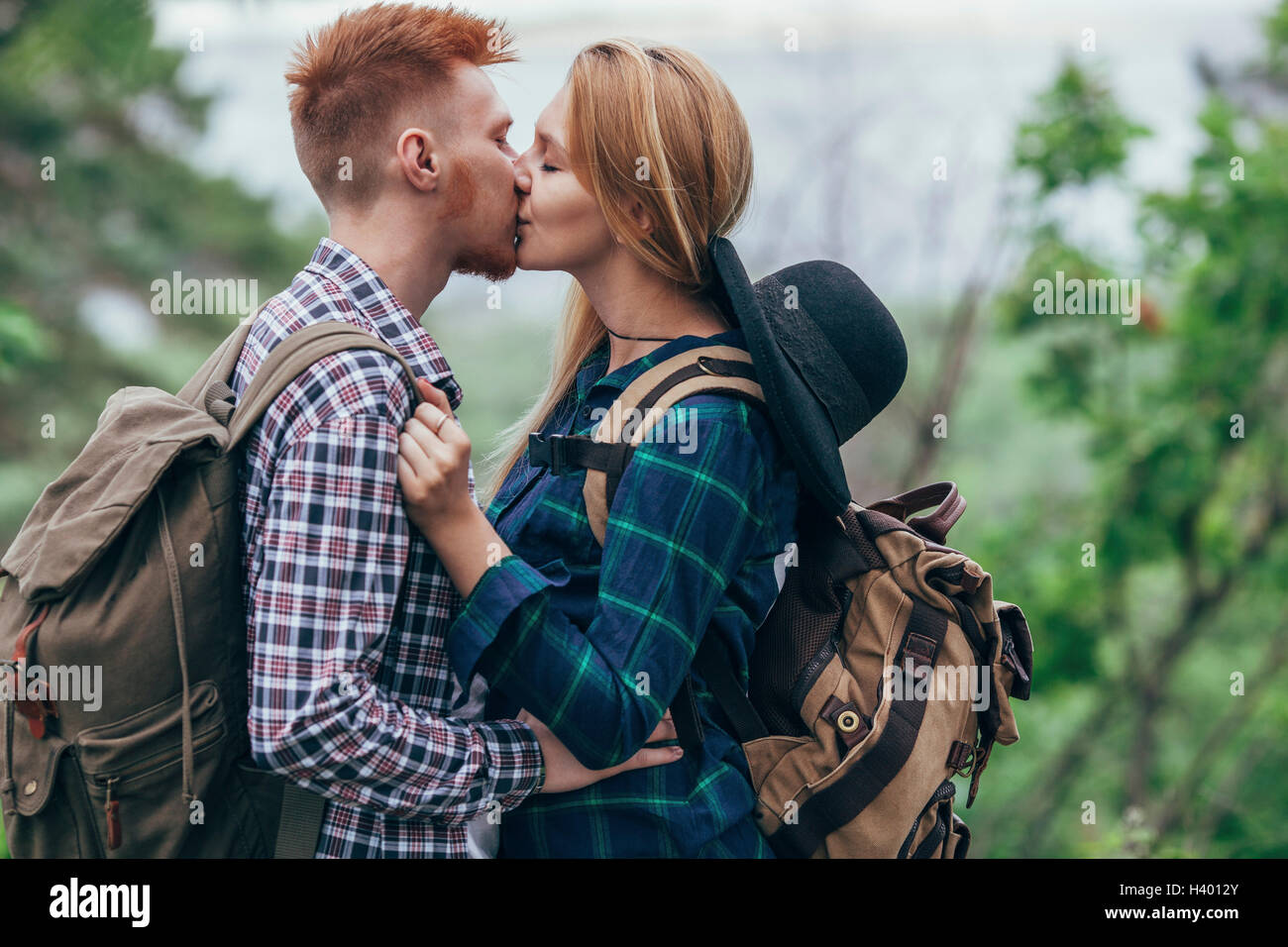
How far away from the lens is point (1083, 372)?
20.6 ft

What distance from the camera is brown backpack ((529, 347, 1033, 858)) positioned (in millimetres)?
1850

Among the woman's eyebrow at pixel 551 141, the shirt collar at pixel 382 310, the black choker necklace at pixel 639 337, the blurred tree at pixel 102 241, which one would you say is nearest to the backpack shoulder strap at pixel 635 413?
the black choker necklace at pixel 639 337

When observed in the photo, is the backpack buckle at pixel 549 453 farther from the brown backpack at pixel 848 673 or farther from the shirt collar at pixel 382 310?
the shirt collar at pixel 382 310

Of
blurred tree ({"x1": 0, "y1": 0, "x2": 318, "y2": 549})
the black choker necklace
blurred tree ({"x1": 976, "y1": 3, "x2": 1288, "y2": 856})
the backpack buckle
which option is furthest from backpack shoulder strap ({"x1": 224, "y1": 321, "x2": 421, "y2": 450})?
blurred tree ({"x1": 0, "y1": 0, "x2": 318, "y2": 549})

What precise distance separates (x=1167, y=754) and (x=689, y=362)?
738 cm

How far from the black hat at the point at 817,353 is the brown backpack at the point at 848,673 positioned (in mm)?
73

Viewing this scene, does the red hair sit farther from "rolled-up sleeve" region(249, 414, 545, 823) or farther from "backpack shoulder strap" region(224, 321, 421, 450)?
"rolled-up sleeve" region(249, 414, 545, 823)

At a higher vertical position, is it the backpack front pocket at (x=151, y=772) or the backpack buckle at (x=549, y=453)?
the backpack buckle at (x=549, y=453)

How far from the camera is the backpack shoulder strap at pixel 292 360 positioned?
1.61 metres

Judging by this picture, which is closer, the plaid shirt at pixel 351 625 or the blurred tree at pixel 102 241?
Answer: the plaid shirt at pixel 351 625

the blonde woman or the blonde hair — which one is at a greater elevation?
the blonde hair

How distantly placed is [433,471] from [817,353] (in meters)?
0.72

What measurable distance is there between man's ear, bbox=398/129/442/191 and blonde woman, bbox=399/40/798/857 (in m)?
0.18
